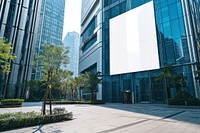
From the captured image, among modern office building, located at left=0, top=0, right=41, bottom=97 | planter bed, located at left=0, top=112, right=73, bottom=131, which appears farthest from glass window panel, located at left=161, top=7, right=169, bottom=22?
modern office building, located at left=0, top=0, right=41, bottom=97

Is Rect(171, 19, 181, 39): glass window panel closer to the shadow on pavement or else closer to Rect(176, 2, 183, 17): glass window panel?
Rect(176, 2, 183, 17): glass window panel

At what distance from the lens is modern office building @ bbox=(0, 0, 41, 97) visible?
3316 cm

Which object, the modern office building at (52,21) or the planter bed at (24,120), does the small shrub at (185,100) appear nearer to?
the planter bed at (24,120)

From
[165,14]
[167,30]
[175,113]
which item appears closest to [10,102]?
[175,113]

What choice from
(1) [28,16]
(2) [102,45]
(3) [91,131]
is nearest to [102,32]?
(2) [102,45]

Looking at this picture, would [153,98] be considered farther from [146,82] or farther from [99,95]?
[99,95]

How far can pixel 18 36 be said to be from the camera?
35.6 meters

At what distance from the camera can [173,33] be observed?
2877 centimetres

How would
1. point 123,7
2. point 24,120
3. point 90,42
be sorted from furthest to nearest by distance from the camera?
point 90,42, point 123,7, point 24,120

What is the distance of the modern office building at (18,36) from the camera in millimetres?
33156

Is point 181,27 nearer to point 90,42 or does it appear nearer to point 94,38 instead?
point 94,38

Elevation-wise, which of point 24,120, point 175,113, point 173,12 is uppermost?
point 173,12

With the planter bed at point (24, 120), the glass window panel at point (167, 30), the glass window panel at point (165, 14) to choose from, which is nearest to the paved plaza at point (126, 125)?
the planter bed at point (24, 120)

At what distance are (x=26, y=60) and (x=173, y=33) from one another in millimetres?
37859
